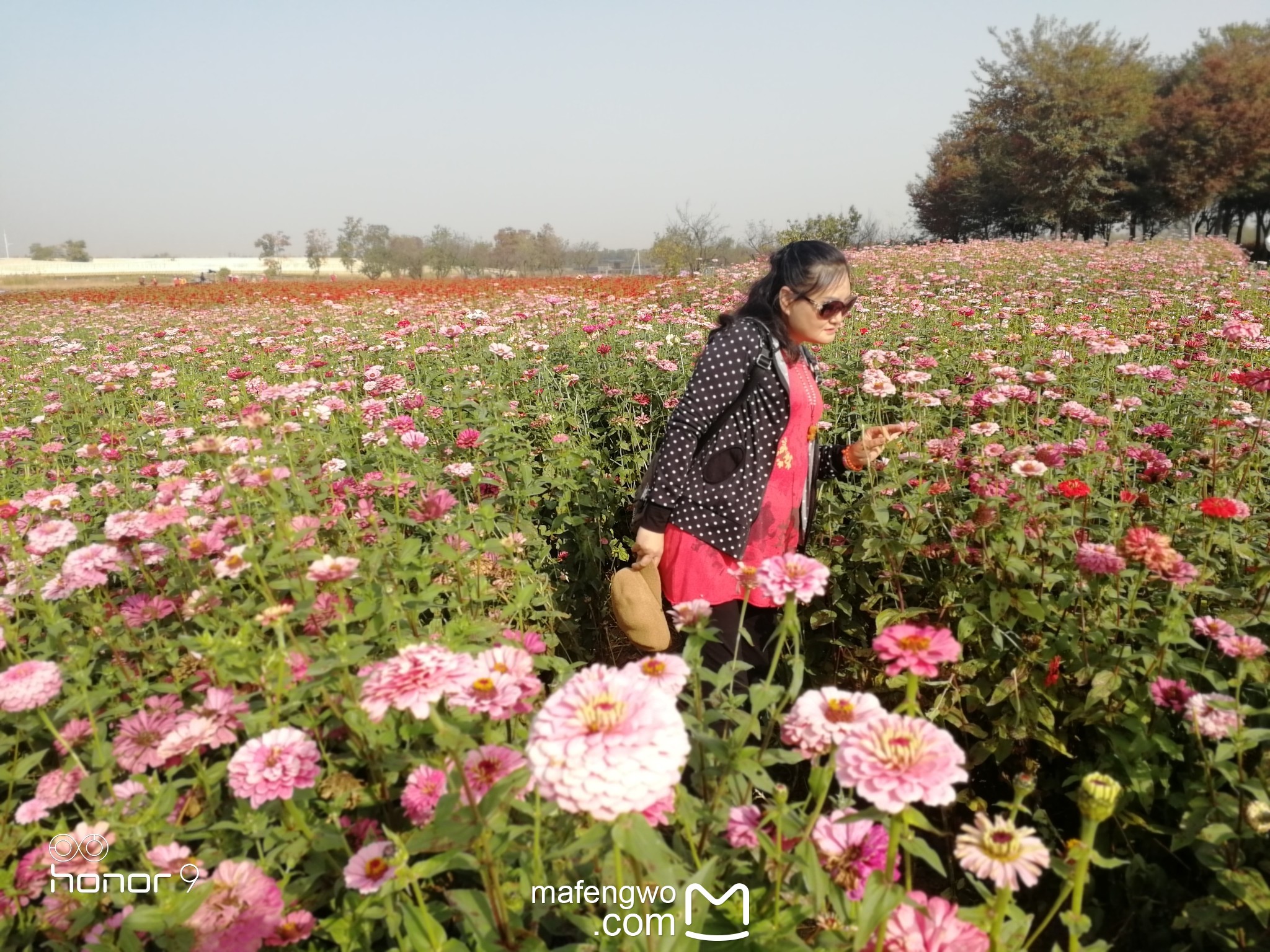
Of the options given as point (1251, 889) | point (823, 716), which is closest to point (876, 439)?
point (1251, 889)

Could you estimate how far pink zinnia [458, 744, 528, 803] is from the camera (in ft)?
3.57

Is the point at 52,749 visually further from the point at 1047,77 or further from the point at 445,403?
the point at 1047,77

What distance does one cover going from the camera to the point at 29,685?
1.41 metres

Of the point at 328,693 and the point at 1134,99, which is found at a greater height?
the point at 1134,99

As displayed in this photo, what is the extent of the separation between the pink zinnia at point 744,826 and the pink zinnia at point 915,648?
32cm

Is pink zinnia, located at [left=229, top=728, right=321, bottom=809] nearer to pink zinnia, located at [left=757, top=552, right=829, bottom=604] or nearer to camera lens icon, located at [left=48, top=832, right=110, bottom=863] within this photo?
camera lens icon, located at [left=48, top=832, right=110, bottom=863]

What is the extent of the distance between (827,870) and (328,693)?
3.12ft

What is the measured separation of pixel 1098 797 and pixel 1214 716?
2.28 feet

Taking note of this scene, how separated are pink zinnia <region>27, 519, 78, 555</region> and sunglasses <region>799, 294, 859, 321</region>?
219 centimetres

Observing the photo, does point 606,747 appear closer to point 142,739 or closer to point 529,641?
point 529,641

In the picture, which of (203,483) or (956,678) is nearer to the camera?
(956,678)

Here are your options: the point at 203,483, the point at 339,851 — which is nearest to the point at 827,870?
the point at 339,851

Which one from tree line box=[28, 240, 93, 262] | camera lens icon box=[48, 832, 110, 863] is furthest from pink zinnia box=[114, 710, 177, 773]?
tree line box=[28, 240, 93, 262]

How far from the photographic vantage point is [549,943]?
4.00ft
